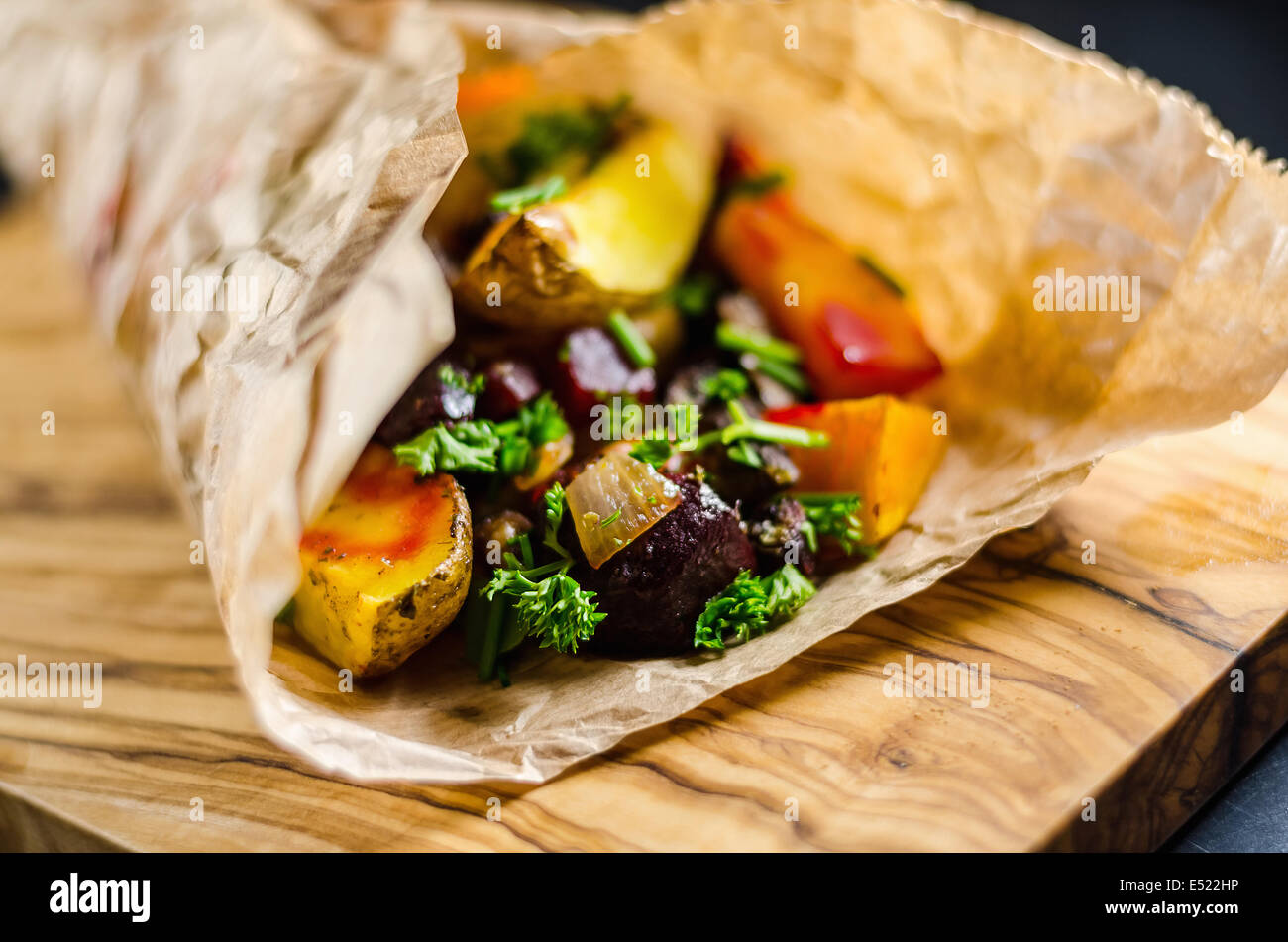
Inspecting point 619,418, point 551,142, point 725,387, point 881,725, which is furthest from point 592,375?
point 881,725

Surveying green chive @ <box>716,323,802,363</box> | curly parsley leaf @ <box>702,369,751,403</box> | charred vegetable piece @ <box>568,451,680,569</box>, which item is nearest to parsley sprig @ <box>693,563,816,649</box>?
charred vegetable piece @ <box>568,451,680,569</box>

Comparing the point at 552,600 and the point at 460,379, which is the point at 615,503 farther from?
the point at 460,379

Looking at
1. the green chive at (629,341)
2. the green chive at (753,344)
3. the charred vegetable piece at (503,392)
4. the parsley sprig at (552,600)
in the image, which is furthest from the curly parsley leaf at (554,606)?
the green chive at (753,344)

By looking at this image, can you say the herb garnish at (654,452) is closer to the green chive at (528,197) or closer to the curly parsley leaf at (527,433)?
the curly parsley leaf at (527,433)

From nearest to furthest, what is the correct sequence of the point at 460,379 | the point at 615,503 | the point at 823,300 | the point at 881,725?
1. the point at 881,725
2. the point at 615,503
3. the point at 460,379
4. the point at 823,300

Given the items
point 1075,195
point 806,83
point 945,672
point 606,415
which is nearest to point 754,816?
point 945,672

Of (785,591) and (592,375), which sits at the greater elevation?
(592,375)

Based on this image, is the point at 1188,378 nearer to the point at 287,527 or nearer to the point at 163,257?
the point at 287,527
